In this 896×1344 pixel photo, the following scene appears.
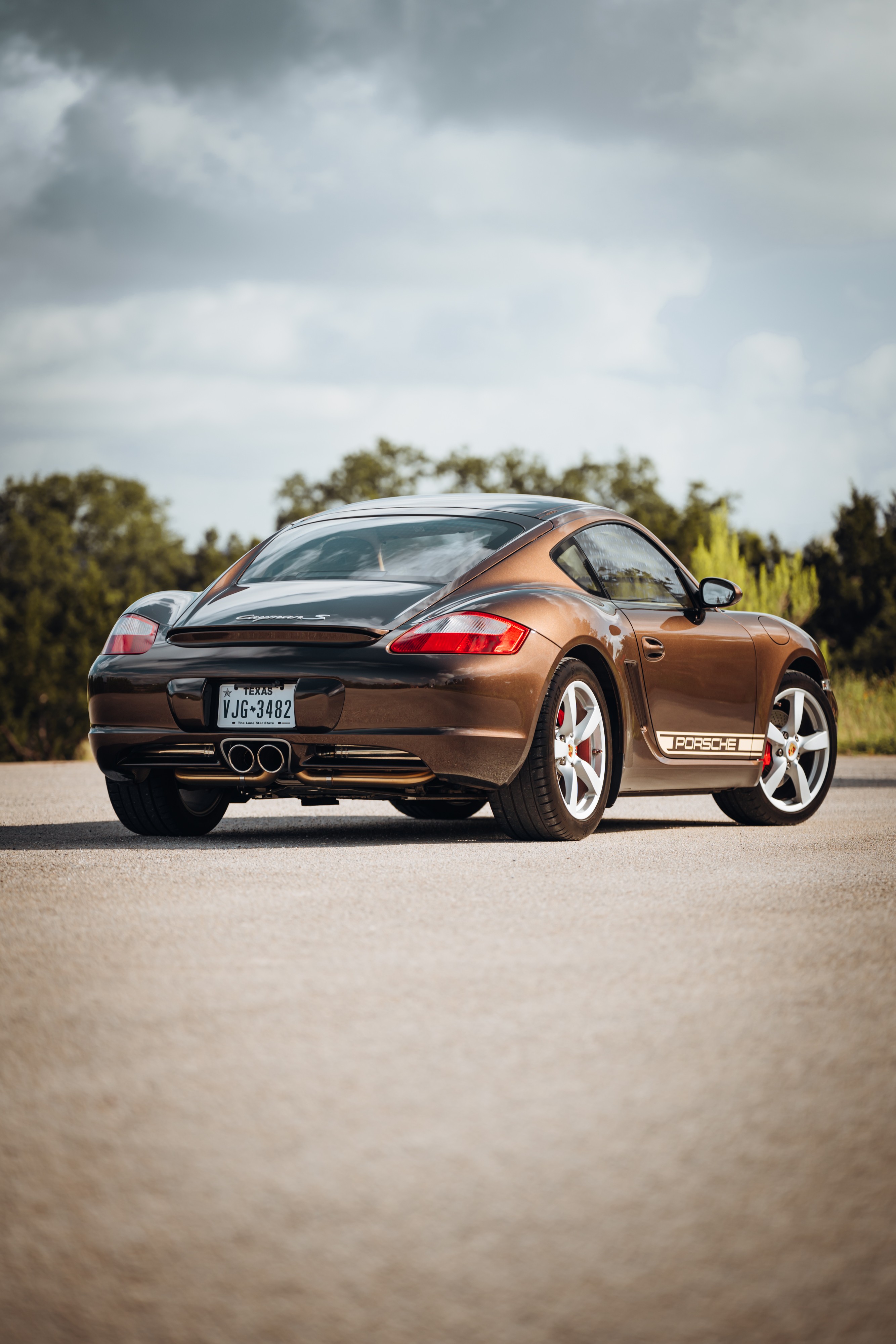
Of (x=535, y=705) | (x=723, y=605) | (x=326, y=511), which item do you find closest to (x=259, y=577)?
(x=326, y=511)

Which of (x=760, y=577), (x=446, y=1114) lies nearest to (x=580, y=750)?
(x=446, y=1114)

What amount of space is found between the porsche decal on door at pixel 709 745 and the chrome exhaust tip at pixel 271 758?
198 cm

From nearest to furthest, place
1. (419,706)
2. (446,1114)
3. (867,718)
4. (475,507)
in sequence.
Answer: (446,1114) → (419,706) → (475,507) → (867,718)

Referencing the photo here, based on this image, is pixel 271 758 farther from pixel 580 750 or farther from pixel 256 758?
pixel 580 750

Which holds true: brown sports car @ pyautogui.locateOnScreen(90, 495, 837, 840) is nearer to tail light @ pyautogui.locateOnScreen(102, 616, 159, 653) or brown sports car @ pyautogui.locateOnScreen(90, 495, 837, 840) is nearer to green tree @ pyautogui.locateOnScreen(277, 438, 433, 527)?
tail light @ pyautogui.locateOnScreen(102, 616, 159, 653)

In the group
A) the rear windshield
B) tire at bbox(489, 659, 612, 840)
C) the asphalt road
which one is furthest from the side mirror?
the asphalt road

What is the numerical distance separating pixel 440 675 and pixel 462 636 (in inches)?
8.4

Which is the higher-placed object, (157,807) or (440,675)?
(440,675)

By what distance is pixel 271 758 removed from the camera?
686 cm

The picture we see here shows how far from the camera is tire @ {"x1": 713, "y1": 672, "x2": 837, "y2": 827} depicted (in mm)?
8820

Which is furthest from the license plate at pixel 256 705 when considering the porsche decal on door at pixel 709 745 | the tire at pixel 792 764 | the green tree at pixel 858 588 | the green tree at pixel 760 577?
the green tree at pixel 858 588

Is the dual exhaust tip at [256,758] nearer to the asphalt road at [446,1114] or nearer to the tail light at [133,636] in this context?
the tail light at [133,636]

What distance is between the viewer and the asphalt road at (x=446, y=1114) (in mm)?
2209

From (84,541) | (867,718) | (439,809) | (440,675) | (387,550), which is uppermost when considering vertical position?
(84,541)
